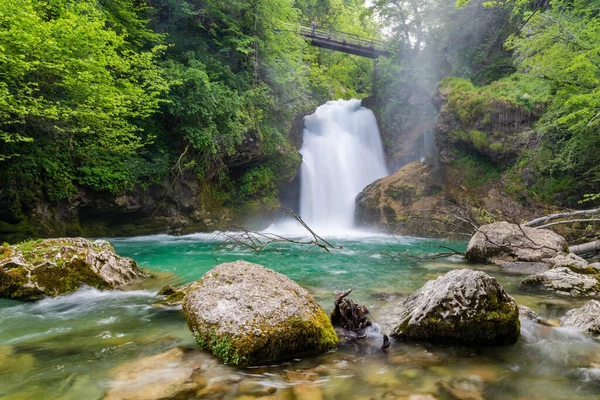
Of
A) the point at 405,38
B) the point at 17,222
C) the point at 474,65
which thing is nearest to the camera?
the point at 17,222

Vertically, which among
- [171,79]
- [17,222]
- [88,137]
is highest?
[171,79]

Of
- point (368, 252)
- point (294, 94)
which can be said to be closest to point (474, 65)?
point (294, 94)

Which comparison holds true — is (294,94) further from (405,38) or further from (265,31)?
(405,38)

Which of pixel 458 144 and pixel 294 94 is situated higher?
pixel 294 94

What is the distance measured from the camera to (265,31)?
659 inches

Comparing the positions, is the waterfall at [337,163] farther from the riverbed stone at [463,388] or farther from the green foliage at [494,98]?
the riverbed stone at [463,388]

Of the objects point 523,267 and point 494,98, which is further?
point 494,98

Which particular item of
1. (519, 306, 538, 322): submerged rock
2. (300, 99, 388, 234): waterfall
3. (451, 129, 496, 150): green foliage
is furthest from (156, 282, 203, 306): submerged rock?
(451, 129, 496, 150): green foliage

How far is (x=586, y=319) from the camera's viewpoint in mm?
4082

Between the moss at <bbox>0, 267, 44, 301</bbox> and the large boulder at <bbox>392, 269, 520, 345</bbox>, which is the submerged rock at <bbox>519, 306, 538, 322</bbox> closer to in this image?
the large boulder at <bbox>392, 269, 520, 345</bbox>

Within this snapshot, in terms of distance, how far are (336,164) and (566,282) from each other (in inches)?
624

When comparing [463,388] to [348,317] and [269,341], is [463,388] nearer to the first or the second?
[348,317]

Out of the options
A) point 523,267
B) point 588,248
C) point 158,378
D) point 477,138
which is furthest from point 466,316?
point 477,138

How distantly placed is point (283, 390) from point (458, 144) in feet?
51.4
